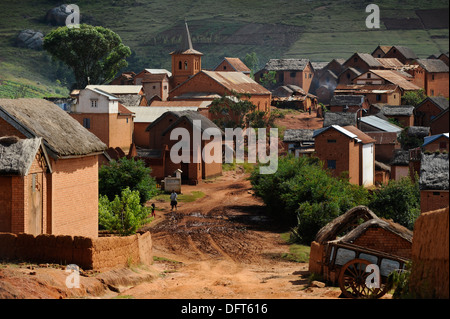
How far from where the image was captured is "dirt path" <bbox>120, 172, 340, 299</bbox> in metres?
19.3

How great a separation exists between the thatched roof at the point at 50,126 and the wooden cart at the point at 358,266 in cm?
874

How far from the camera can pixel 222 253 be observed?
95.3 feet

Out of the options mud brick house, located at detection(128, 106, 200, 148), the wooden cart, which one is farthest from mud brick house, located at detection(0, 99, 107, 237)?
mud brick house, located at detection(128, 106, 200, 148)

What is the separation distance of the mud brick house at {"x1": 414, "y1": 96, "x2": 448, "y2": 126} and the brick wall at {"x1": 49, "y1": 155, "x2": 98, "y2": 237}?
144 ft

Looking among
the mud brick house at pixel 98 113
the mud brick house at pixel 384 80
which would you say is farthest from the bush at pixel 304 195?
the mud brick house at pixel 384 80

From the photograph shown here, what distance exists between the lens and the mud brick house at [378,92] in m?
71.6

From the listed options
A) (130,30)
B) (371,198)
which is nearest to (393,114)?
(371,198)

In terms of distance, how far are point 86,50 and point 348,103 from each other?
115ft

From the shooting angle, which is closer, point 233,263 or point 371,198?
point 233,263

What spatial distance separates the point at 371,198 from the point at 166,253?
1107 cm

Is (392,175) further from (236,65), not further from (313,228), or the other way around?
(236,65)

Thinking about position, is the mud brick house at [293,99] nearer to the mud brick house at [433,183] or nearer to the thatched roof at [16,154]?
the mud brick house at [433,183]

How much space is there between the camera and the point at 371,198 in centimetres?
3494

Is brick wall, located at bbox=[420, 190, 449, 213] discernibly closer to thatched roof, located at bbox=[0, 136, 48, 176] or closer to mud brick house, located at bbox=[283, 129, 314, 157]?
thatched roof, located at bbox=[0, 136, 48, 176]
